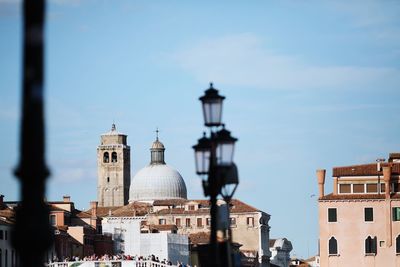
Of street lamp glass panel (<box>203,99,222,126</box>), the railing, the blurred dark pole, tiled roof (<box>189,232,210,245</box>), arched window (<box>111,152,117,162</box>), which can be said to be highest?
arched window (<box>111,152,117,162</box>)

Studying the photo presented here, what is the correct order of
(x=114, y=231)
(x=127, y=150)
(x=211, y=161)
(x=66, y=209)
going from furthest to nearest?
(x=127, y=150) < (x=114, y=231) < (x=66, y=209) < (x=211, y=161)

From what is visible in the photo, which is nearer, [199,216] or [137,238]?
[137,238]

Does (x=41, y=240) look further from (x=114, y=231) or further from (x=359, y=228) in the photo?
(x=114, y=231)

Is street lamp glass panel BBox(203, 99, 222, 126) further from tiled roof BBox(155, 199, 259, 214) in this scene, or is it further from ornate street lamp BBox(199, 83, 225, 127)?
tiled roof BBox(155, 199, 259, 214)

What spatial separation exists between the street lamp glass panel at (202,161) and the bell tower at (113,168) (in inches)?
6876

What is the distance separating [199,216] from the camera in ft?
526

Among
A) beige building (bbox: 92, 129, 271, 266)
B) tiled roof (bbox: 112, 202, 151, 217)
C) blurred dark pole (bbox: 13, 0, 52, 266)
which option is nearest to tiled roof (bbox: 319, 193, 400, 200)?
beige building (bbox: 92, 129, 271, 266)

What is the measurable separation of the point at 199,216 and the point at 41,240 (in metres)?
154

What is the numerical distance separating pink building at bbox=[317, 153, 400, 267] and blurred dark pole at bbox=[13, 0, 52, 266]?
82.4 metres

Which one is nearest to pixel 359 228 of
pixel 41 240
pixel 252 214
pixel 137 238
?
pixel 137 238

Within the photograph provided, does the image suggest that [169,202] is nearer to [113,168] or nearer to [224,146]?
[113,168]

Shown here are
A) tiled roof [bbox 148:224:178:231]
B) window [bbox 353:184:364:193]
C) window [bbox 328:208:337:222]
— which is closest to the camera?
window [bbox 328:208:337:222]

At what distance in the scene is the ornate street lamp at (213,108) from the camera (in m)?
15.0

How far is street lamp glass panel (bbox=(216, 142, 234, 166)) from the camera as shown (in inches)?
572
